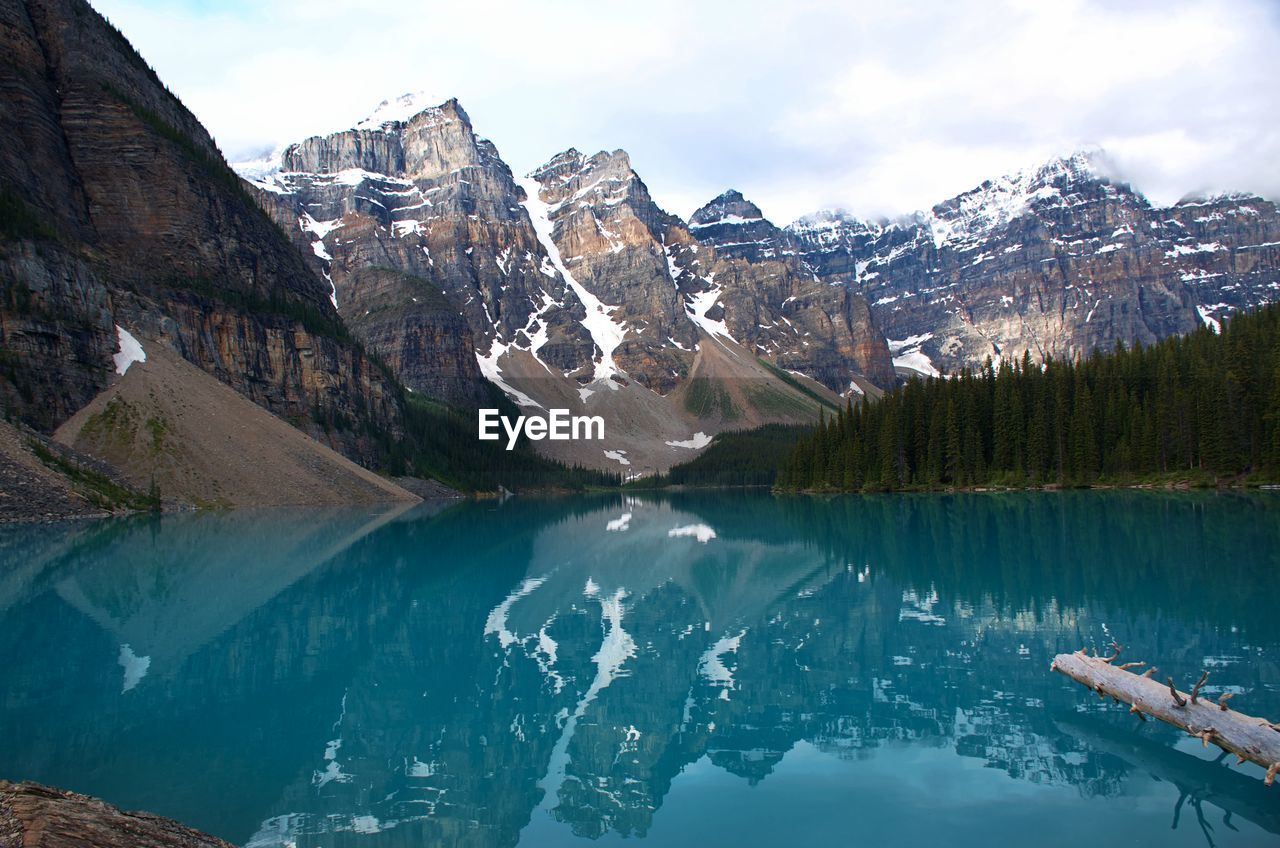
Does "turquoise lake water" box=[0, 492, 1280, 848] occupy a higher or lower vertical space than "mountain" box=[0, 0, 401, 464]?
lower

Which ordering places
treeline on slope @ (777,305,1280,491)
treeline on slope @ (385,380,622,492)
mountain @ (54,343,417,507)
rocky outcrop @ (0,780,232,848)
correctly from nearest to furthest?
1. rocky outcrop @ (0,780,232,848)
2. treeline on slope @ (777,305,1280,491)
3. mountain @ (54,343,417,507)
4. treeline on slope @ (385,380,622,492)

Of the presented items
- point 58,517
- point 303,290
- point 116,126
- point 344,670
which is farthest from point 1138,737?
point 303,290

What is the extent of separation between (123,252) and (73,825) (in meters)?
121

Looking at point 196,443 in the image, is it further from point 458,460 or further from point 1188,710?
point 1188,710

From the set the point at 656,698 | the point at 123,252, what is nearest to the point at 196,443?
the point at 123,252

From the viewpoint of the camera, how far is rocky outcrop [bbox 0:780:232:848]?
251 inches

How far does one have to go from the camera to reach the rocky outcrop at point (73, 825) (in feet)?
20.9

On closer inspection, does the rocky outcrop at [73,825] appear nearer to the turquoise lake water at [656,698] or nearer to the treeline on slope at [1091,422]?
the turquoise lake water at [656,698]

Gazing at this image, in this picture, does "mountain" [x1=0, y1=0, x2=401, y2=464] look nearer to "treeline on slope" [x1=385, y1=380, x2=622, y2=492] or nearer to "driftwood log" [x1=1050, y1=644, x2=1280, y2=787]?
"treeline on slope" [x1=385, y1=380, x2=622, y2=492]

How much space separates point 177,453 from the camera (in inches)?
3105

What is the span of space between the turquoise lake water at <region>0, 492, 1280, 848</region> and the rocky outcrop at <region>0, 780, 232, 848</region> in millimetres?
2608

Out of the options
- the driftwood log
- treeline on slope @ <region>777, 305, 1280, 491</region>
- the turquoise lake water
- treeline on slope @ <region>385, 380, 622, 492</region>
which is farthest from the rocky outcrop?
treeline on slope @ <region>385, 380, 622, 492</region>

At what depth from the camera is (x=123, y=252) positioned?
10769cm

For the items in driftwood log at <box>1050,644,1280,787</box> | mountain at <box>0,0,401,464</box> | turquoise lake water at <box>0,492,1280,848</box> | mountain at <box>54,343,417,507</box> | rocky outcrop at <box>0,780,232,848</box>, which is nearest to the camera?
rocky outcrop at <box>0,780,232,848</box>
